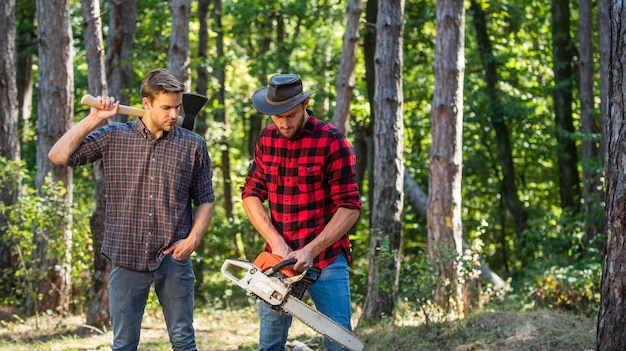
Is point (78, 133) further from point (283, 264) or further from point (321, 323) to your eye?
point (321, 323)

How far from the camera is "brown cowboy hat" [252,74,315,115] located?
15.7 ft

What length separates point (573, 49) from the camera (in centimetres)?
2016

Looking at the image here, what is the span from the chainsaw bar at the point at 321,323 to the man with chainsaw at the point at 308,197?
179mm

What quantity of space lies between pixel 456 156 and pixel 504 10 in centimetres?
1054

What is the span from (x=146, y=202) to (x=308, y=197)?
99 cm

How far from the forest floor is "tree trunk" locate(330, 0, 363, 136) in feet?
12.1

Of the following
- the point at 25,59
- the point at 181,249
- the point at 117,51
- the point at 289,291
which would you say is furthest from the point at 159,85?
the point at 25,59

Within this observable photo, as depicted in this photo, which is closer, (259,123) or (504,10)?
(504,10)

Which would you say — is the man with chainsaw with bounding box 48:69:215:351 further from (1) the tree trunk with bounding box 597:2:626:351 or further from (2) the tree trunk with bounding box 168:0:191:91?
(2) the tree trunk with bounding box 168:0:191:91

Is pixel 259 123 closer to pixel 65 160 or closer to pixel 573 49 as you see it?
pixel 573 49

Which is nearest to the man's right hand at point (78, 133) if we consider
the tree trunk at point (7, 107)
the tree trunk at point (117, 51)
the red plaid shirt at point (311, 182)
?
the red plaid shirt at point (311, 182)

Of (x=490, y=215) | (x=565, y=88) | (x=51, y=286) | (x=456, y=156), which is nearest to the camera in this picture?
(x=456, y=156)

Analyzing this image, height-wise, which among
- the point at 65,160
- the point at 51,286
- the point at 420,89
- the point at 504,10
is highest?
the point at 504,10

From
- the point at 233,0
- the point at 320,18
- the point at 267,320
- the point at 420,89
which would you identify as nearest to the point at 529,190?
the point at 420,89
